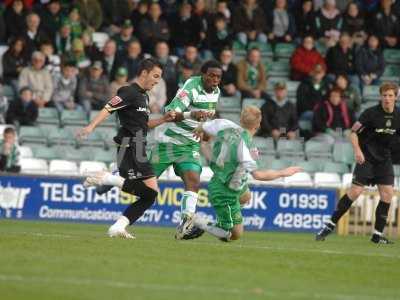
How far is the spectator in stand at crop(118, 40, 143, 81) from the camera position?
82.6 ft

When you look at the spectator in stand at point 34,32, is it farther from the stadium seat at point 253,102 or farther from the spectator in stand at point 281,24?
the spectator in stand at point 281,24

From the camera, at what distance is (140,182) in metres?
14.4

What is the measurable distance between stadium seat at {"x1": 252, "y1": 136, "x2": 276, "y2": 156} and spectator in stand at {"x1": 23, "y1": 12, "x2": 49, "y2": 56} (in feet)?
16.7

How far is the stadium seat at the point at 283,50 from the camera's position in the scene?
27.4 metres

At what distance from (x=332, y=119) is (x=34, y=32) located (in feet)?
21.7

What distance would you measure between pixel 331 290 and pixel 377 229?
758 centimetres

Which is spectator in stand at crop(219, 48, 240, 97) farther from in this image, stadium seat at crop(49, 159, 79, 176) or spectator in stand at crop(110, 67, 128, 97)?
stadium seat at crop(49, 159, 79, 176)

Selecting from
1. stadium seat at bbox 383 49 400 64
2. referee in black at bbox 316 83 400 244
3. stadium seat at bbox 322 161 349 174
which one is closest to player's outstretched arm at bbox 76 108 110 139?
referee in black at bbox 316 83 400 244

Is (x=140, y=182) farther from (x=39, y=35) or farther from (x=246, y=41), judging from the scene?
(x=246, y=41)

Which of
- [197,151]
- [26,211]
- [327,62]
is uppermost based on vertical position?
[327,62]

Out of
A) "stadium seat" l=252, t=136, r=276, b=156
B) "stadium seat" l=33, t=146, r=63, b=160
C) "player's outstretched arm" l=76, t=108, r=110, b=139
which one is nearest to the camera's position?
"player's outstretched arm" l=76, t=108, r=110, b=139

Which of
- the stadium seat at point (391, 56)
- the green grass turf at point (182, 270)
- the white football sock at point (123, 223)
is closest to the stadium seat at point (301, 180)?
the stadium seat at point (391, 56)

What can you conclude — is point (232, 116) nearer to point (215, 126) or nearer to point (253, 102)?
point (253, 102)

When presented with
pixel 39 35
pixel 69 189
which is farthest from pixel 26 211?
pixel 39 35
